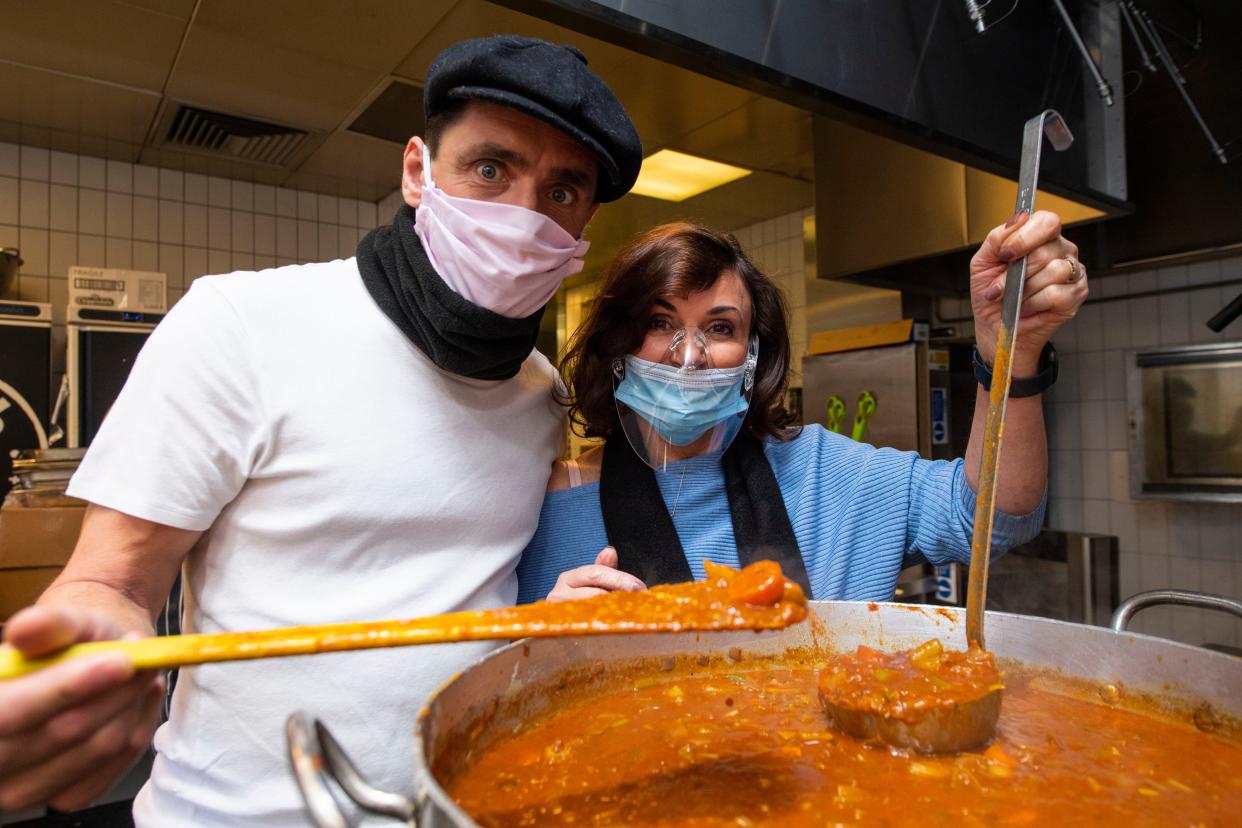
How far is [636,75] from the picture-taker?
9.89 feet

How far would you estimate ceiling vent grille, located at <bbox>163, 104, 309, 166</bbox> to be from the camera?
375cm

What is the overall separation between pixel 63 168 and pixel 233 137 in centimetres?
118

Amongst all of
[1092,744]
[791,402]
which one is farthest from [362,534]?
[791,402]

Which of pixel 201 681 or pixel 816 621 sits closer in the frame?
pixel 201 681

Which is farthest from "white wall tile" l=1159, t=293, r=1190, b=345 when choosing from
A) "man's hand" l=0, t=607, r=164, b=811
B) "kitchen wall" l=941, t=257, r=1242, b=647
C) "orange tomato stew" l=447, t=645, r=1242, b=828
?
"man's hand" l=0, t=607, r=164, b=811

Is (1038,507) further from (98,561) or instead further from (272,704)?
(98,561)

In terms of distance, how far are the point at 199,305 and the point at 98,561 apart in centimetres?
36

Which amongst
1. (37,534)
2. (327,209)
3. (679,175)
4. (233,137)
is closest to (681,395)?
(37,534)

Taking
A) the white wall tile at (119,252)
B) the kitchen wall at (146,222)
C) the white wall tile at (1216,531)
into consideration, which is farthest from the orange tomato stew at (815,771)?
the white wall tile at (119,252)

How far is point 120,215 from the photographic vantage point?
4.44 m

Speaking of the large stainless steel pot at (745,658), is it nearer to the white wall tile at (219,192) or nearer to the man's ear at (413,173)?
the man's ear at (413,173)

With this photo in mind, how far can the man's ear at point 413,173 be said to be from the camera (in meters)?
1.24

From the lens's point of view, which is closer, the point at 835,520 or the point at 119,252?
the point at 835,520

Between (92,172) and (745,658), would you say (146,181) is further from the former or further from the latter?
(745,658)
